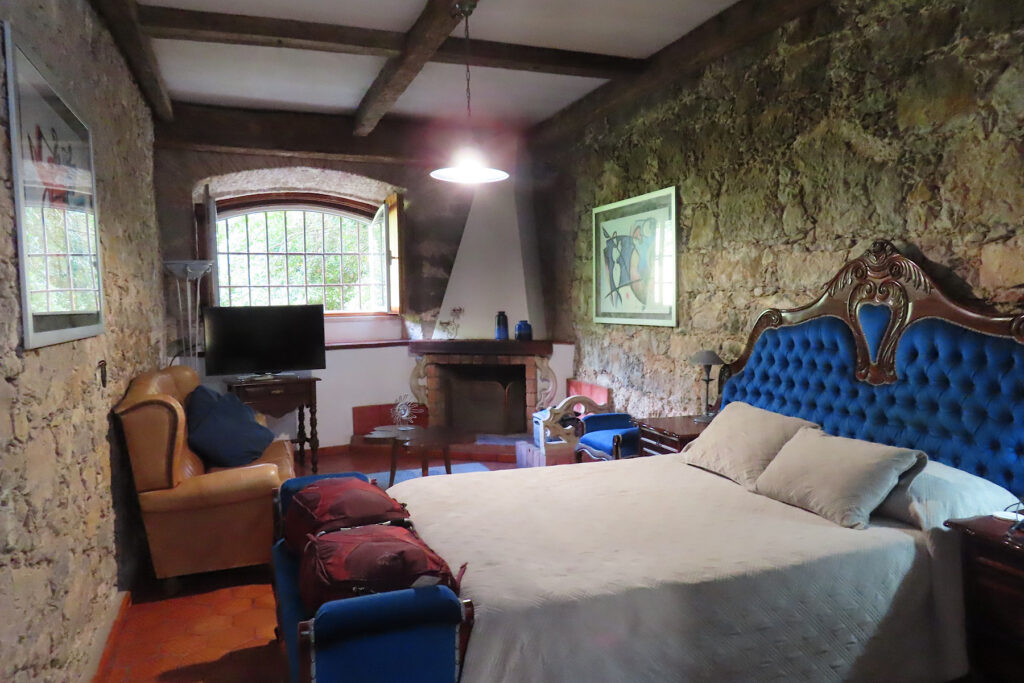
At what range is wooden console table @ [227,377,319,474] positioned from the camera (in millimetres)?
5113

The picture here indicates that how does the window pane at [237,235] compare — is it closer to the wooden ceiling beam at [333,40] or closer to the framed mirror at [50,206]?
the wooden ceiling beam at [333,40]

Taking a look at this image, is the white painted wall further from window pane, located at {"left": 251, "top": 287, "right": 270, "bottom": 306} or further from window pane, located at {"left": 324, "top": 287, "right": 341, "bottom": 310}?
window pane, located at {"left": 251, "top": 287, "right": 270, "bottom": 306}

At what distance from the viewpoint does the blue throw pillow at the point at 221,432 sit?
3709mm

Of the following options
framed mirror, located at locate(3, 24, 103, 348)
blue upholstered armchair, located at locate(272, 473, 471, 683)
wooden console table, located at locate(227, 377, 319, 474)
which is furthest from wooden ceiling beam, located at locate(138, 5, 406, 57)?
blue upholstered armchair, located at locate(272, 473, 471, 683)

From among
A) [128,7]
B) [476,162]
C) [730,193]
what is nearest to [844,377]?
[730,193]

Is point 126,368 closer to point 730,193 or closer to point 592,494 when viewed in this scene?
point 592,494

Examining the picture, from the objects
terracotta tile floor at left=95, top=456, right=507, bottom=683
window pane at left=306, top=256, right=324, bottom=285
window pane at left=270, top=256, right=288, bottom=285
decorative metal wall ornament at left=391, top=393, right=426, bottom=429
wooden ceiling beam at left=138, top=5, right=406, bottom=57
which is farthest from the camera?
window pane at left=306, top=256, right=324, bottom=285

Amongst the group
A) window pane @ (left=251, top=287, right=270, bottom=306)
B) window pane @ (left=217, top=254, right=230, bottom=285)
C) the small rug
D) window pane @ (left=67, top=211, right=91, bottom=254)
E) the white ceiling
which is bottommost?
the small rug

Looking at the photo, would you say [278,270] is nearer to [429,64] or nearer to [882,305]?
[429,64]

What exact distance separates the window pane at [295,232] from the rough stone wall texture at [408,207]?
0.92 ft

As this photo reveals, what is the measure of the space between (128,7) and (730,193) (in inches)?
128

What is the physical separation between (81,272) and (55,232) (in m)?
0.38

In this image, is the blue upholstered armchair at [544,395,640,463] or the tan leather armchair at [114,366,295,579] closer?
the tan leather armchair at [114,366,295,579]

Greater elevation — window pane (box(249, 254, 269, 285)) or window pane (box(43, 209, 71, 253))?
window pane (box(249, 254, 269, 285))
